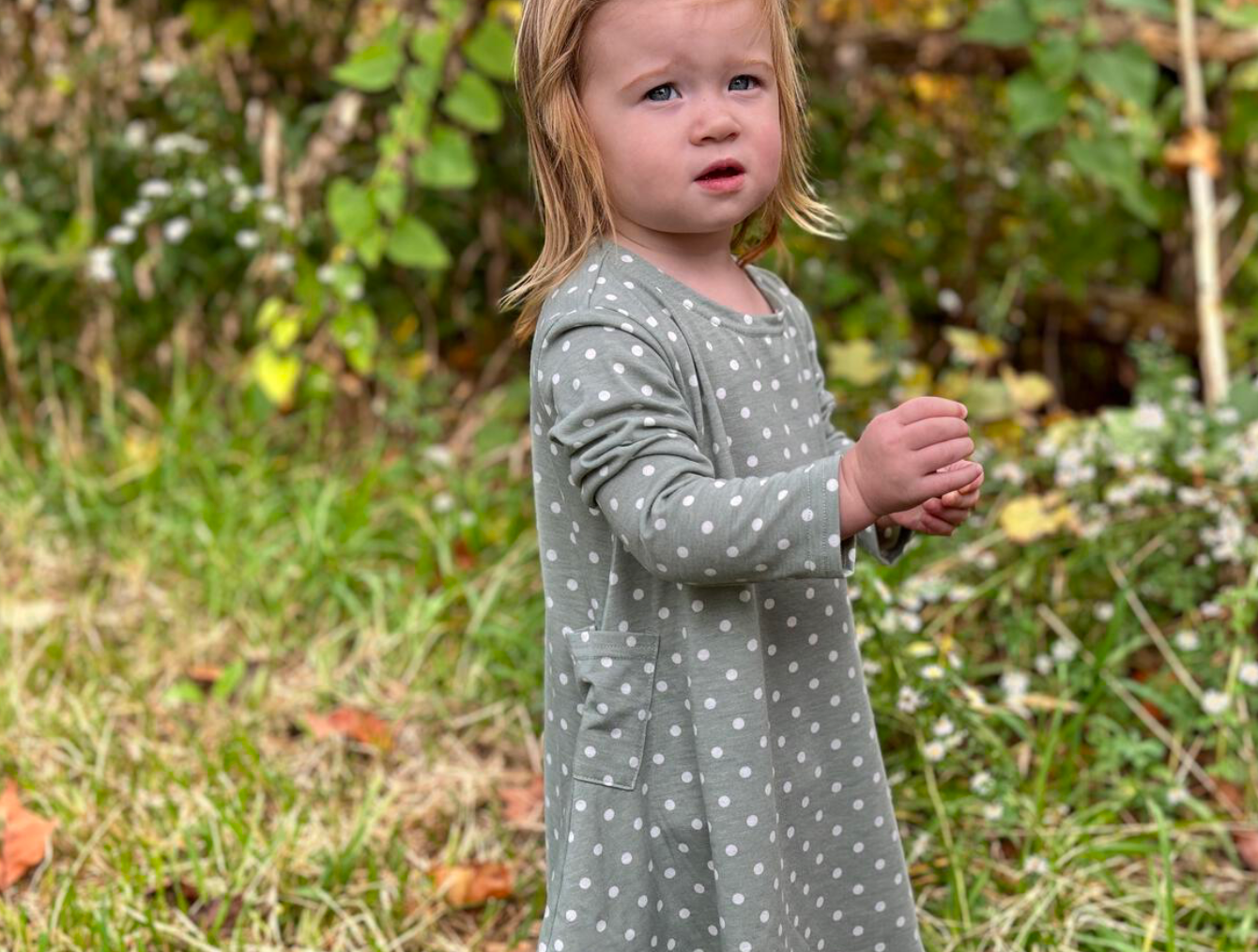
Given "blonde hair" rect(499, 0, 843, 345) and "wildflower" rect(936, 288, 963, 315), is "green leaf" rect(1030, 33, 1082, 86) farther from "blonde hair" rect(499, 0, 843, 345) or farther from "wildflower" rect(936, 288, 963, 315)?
"blonde hair" rect(499, 0, 843, 345)

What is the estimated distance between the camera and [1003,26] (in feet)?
10.0

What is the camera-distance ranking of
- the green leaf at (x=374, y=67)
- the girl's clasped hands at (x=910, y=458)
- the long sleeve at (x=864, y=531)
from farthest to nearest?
the green leaf at (x=374, y=67)
the long sleeve at (x=864, y=531)
the girl's clasped hands at (x=910, y=458)

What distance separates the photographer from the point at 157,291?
381 centimetres

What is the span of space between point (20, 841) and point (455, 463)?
4.63ft

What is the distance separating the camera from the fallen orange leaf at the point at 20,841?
2.10 meters

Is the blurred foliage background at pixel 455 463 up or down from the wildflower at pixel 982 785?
up

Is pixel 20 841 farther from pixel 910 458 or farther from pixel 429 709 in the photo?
pixel 910 458

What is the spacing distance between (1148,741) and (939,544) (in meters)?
0.58

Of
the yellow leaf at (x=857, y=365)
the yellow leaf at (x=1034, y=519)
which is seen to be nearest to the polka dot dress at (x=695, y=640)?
the yellow leaf at (x=1034, y=519)

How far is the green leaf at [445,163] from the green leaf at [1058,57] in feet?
4.08

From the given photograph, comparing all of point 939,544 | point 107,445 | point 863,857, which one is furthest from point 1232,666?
point 107,445

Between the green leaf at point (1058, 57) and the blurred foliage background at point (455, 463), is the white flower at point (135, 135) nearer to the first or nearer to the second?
the blurred foliage background at point (455, 463)

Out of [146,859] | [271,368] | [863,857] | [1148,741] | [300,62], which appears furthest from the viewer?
[300,62]

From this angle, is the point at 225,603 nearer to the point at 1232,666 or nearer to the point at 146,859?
the point at 146,859
